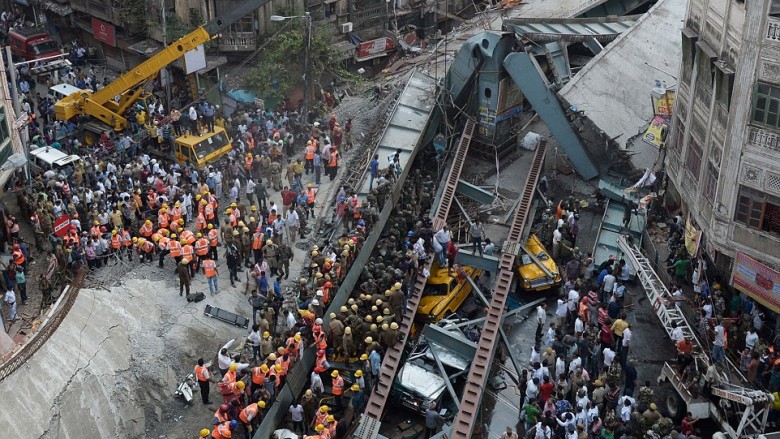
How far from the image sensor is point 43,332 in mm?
28938

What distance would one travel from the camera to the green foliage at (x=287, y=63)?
1885 inches

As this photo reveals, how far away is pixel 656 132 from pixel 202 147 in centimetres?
1795

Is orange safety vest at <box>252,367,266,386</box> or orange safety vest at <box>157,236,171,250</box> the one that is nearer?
orange safety vest at <box>252,367,266,386</box>

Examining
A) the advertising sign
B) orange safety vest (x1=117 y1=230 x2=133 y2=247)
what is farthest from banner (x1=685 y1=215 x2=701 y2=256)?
the advertising sign

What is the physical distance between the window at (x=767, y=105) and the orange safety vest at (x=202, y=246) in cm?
1745

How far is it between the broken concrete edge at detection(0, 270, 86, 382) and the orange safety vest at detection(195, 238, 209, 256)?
3.72 meters

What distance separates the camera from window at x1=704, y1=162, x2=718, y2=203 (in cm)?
3089

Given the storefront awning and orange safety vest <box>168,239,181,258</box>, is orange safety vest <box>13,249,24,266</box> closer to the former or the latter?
orange safety vest <box>168,239,181,258</box>

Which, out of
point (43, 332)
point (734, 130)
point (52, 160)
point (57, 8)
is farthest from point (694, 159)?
point (57, 8)

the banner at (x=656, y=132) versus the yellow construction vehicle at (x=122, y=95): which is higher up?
the banner at (x=656, y=132)

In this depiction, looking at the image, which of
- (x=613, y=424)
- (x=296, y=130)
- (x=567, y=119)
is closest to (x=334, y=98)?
(x=296, y=130)

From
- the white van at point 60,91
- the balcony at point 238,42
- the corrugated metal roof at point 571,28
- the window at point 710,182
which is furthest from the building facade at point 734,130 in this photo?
the white van at point 60,91

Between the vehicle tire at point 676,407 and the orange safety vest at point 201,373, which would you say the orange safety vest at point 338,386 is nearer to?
the orange safety vest at point 201,373

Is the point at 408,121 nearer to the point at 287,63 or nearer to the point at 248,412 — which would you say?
the point at 287,63
